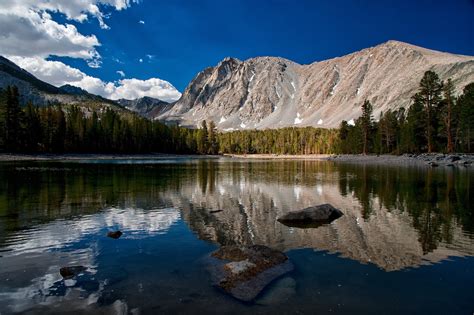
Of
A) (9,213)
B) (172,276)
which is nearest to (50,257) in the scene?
(172,276)

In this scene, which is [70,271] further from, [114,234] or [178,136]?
[178,136]

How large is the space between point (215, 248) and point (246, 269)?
3.98 metres

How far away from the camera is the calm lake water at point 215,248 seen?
9.70 meters

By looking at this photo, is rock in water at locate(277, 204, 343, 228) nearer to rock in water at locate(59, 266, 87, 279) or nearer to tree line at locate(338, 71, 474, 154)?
rock in water at locate(59, 266, 87, 279)

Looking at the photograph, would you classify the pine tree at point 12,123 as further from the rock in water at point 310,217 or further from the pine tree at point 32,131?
the rock in water at point 310,217

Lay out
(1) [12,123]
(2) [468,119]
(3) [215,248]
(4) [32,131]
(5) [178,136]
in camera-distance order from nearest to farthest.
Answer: (3) [215,248], (2) [468,119], (1) [12,123], (4) [32,131], (5) [178,136]

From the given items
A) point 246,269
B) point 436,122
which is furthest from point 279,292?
point 436,122

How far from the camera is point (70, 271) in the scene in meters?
11.9

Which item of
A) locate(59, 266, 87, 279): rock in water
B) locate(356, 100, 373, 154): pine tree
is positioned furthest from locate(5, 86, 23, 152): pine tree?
locate(356, 100, 373, 154): pine tree

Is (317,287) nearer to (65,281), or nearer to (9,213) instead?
(65,281)

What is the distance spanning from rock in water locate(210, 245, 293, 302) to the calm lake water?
385mm

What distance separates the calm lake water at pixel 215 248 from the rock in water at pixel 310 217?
0.65 metres

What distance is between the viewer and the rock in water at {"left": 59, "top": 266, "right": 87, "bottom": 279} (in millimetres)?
11678

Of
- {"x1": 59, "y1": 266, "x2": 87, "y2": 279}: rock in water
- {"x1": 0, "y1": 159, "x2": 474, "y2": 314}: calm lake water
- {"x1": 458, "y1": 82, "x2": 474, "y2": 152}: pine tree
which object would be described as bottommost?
{"x1": 0, "y1": 159, "x2": 474, "y2": 314}: calm lake water
